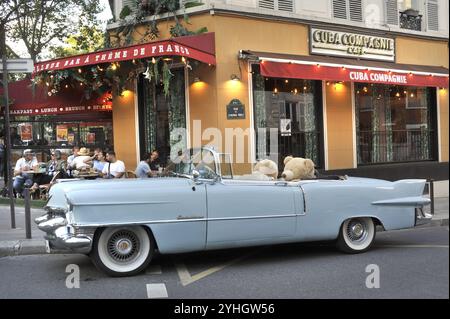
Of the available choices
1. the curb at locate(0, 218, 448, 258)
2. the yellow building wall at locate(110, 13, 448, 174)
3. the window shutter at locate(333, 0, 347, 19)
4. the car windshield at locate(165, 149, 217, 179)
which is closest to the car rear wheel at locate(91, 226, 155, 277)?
the car windshield at locate(165, 149, 217, 179)

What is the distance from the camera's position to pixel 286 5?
1273 cm

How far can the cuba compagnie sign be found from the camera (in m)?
13.1

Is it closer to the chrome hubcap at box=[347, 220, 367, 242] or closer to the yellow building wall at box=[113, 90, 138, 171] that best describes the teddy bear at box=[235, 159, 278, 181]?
the chrome hubcap at box=[347, 220, 367, 242]

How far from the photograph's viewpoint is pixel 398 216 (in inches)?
302

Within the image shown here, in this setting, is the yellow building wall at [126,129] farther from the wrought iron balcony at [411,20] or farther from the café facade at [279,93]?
the wrought iron balcony at [411,20]

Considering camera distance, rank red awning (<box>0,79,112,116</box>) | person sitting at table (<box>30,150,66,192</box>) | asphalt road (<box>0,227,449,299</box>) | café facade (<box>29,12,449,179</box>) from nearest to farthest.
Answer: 1. asphalt road (<box>0,227,449,299</box>)
2. café facade (<box>29,12,449,179</box>)
3. red awning (<box>0,79,112,116</box>)
4. person sitting at table (<box>30,150,66,192</box>)

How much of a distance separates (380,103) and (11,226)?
10.1m

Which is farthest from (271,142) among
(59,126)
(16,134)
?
(16,134)

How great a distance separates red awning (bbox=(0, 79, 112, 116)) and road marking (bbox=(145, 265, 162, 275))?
7261mm

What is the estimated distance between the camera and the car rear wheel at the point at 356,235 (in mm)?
7469

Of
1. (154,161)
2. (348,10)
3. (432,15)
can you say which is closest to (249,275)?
(154,161)

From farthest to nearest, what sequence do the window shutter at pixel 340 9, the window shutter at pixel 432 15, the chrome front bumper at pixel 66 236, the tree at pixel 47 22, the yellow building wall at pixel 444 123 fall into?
1. the tree at pixel 47 22
2. the window shutter at pixel 432 15
3. the window shutter at pixel 340 9
4. the chrome front bumper at pixel 66 236
5. the yellow building wall at pixel 444 123

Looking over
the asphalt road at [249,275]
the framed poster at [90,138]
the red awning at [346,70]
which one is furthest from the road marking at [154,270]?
the framed poster at [90,138]

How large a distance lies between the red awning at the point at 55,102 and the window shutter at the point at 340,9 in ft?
20.2
